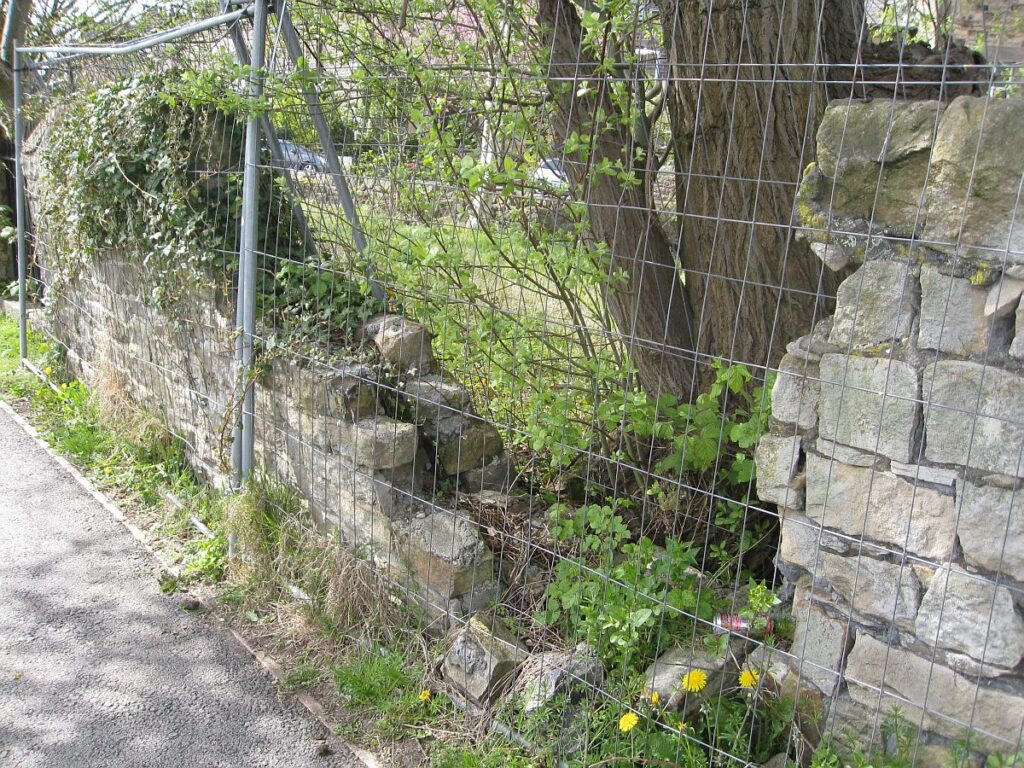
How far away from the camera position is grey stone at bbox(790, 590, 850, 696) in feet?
8.66

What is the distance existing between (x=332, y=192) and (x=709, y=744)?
125 inches

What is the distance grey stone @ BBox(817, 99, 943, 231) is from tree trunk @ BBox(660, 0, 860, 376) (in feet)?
1.82

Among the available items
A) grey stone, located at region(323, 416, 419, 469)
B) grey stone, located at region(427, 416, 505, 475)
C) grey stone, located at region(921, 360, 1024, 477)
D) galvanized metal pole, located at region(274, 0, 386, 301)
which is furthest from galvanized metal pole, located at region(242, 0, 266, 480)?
grey stone, located at region(921, 360, 1024, 477)

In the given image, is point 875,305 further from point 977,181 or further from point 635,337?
point 635,337

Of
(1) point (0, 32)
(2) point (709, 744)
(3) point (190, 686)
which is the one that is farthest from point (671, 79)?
(1) point (0, 32)

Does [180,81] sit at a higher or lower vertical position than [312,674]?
higher

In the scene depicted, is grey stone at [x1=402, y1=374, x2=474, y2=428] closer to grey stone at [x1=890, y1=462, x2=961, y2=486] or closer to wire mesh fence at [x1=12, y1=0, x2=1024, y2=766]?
wire mesh fence at [x1=12, y1=0, x2=1024, y2=766]

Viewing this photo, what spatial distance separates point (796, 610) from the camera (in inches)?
108

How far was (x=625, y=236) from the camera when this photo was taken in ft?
12.9

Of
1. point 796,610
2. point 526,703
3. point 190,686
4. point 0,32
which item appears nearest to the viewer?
point 796,610

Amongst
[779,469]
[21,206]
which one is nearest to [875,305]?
[779,469]

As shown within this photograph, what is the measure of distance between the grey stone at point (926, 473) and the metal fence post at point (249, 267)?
10.4 feet

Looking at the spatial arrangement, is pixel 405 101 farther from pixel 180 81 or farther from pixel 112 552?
pixel 112 552

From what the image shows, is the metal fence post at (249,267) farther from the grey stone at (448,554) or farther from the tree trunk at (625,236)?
the tree trunk at (625,236)
